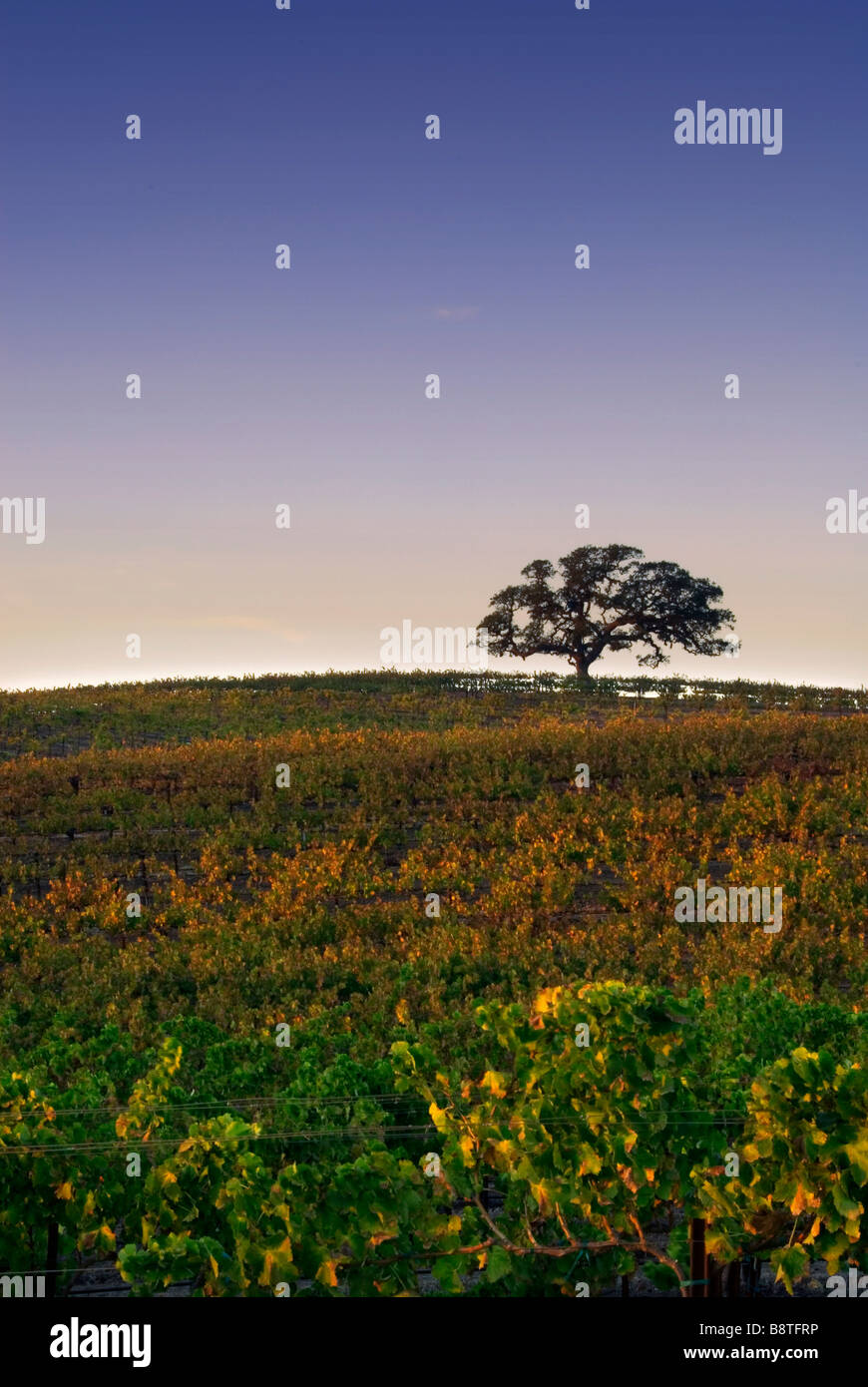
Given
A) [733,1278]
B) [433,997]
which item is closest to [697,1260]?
[733,1278]

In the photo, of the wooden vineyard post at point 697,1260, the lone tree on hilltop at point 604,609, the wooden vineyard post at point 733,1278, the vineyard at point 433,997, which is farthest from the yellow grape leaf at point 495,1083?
the lone tree on hilltop at point 604,609

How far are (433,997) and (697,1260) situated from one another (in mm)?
8547

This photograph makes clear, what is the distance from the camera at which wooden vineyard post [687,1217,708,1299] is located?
7.96 metres

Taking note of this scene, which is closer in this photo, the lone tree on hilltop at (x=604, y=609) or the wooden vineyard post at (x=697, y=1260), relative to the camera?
the wooden vineyard post at (x=697, y=1260)

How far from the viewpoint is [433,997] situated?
16.3 m

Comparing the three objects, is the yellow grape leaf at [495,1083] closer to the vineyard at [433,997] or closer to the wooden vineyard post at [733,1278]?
the vineyard at [433,997]

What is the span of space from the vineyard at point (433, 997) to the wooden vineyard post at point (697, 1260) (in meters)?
0.03

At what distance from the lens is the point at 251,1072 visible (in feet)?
40.4

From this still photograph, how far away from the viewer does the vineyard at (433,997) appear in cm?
805

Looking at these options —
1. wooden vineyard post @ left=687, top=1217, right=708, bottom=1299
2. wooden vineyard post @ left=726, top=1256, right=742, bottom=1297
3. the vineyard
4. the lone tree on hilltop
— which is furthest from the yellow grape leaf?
the lone tree on hilltop

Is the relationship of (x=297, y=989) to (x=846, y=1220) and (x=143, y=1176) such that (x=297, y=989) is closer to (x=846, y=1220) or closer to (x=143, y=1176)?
(x=143, y=1176)

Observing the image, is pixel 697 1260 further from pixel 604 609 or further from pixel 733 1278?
pixel 604 609
